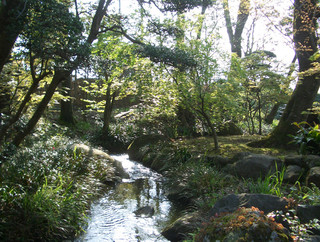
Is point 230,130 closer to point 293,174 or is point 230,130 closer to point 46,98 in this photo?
point 293,174

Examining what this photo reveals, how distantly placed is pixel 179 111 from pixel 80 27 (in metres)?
7.57

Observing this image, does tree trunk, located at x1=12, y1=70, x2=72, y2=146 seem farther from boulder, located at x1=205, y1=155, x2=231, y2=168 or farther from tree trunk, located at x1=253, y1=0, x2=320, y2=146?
tree trunk, located at x1=253, y1=0, x2=320, y2=146

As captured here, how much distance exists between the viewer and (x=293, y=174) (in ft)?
18.1

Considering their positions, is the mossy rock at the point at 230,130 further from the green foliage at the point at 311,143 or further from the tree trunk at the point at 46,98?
the tree trunk at the point at 46,98

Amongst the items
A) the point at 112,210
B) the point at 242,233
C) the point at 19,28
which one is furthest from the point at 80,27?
the point at 242,233

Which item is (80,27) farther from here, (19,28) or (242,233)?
(242,233)

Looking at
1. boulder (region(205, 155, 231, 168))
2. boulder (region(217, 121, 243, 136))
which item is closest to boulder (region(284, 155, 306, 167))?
boulder (region(205, 155, 231, 168))

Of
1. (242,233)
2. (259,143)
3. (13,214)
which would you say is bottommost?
(13,214)

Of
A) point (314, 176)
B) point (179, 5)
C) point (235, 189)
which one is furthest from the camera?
point (179, 5)

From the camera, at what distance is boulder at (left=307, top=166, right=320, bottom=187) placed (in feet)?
15.8

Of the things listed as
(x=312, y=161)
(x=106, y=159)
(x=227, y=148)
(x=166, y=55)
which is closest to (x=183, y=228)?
(x=312, y=161)

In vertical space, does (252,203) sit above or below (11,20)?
below

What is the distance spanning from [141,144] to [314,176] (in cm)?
733

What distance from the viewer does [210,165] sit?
24.6 ft
